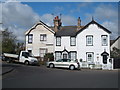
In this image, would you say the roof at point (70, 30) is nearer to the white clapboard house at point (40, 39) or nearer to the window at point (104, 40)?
the window at point (104, 40)

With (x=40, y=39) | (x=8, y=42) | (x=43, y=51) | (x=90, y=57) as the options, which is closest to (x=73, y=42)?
(x=90, y=57)

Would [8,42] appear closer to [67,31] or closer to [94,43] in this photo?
[67,31]

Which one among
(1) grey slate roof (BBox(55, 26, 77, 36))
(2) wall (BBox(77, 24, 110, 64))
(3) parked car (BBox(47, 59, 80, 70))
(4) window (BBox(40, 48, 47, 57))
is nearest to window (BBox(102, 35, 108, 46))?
(2) wall (BBox(77, 24, 110, 64))

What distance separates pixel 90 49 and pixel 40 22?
36.7ft

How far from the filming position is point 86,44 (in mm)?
38438

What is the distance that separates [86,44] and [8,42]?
2320 centimetres

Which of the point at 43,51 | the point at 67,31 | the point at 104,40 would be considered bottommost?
the point at 43,51

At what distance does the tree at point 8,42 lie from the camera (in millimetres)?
50172

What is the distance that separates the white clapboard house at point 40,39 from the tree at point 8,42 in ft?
34.1

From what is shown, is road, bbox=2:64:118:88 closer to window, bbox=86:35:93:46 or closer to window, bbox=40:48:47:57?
window, bbox=86:35:93:46

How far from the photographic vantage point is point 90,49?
125ft

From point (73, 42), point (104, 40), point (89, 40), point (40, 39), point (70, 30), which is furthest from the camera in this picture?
point (70, 30)

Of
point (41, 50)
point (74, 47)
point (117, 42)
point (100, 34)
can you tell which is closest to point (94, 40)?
point (100, 34)

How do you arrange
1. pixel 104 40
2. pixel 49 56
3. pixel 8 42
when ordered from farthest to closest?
pixel 8 42
pixel 49 56
pixel 104 40
